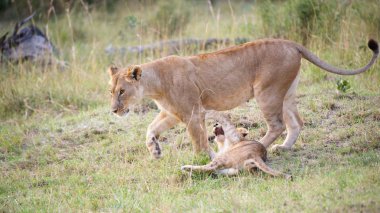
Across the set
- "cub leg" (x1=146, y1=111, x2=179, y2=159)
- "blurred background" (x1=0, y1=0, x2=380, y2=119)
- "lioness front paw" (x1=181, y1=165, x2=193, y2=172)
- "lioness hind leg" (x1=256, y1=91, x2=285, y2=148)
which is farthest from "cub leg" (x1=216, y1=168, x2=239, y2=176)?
"blurred background" (x1=0, y1=0, x2=380, y2=119)

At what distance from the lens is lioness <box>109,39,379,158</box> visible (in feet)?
18.0

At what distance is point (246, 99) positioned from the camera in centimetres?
571

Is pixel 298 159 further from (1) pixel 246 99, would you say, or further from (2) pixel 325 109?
(2) pixel 325 109

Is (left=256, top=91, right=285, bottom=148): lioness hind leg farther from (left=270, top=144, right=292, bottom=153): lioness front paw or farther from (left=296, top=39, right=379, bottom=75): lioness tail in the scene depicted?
(left=296, top=39, right=379, bottom=75): lioness tail

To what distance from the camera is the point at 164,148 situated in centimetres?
604

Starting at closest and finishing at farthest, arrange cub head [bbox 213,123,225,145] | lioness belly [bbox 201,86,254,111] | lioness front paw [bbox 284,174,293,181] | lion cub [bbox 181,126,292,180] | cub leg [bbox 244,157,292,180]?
lioness front paw [bbox 284,174,293,181] → cub leg [bbox 244,157,292,180] → lion cub [bbox 181,126,292,180] → cub head [bbox 213,123,225,145] → lioness belly [bbox 201,86,254,111]

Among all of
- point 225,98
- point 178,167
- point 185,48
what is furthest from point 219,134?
point 185,48

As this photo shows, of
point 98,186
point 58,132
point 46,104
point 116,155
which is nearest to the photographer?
point 98,186

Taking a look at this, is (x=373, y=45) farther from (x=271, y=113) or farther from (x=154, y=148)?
(x=154, y=148)

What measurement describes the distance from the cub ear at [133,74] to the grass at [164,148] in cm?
75

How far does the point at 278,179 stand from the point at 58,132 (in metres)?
3.18

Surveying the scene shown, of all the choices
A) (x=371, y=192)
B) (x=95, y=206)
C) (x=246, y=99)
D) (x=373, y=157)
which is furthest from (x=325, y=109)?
(x=95, y=206)

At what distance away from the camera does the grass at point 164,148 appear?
436cm

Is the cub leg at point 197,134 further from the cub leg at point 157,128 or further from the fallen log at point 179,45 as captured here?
the fallen log at point 179,45
